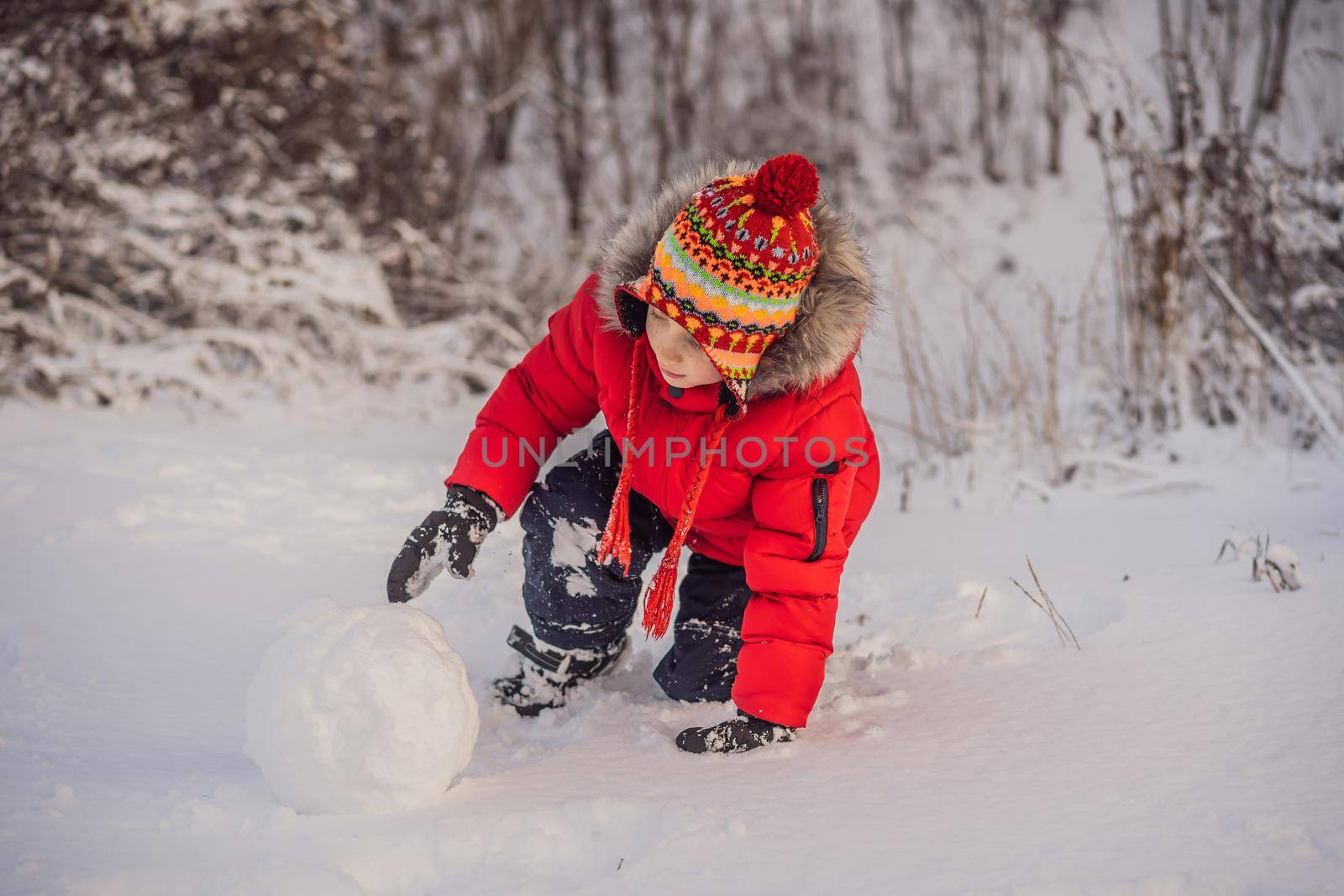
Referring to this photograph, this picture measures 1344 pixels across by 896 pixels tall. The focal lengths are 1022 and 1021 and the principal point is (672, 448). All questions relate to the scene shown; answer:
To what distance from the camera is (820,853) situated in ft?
3.60

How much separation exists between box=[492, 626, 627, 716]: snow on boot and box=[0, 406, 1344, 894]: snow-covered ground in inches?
1.5

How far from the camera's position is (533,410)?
1714 mm

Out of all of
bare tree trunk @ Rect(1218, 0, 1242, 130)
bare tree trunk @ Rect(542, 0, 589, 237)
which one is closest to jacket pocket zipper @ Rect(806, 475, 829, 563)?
bare tree trunk @ Rect(1218, 0, 1242, 130)

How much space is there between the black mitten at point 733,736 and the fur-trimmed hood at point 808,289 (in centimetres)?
46

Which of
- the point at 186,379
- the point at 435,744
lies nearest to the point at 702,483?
the point at 435,744

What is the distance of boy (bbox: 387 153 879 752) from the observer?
1.40 meters

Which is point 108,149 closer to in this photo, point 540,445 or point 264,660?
point 540,445

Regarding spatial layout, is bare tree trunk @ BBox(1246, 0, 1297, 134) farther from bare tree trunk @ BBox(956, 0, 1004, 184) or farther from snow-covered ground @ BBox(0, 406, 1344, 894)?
snow-covered ground @ BBox(0, 406, 1344, 894)

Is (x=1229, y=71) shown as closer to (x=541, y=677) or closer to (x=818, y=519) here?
(x=818, y=519)

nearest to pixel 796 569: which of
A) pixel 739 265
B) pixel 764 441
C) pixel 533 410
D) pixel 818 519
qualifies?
pixel 818 519

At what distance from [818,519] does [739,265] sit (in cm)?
38

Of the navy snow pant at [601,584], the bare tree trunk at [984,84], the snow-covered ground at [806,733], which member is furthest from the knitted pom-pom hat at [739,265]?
the bare tree trunk at [984,84]

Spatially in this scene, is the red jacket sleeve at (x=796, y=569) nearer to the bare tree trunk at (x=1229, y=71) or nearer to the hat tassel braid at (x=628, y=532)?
the hat tassel braid at (x=628, y=532)

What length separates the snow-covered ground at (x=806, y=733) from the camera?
3.48 feet
